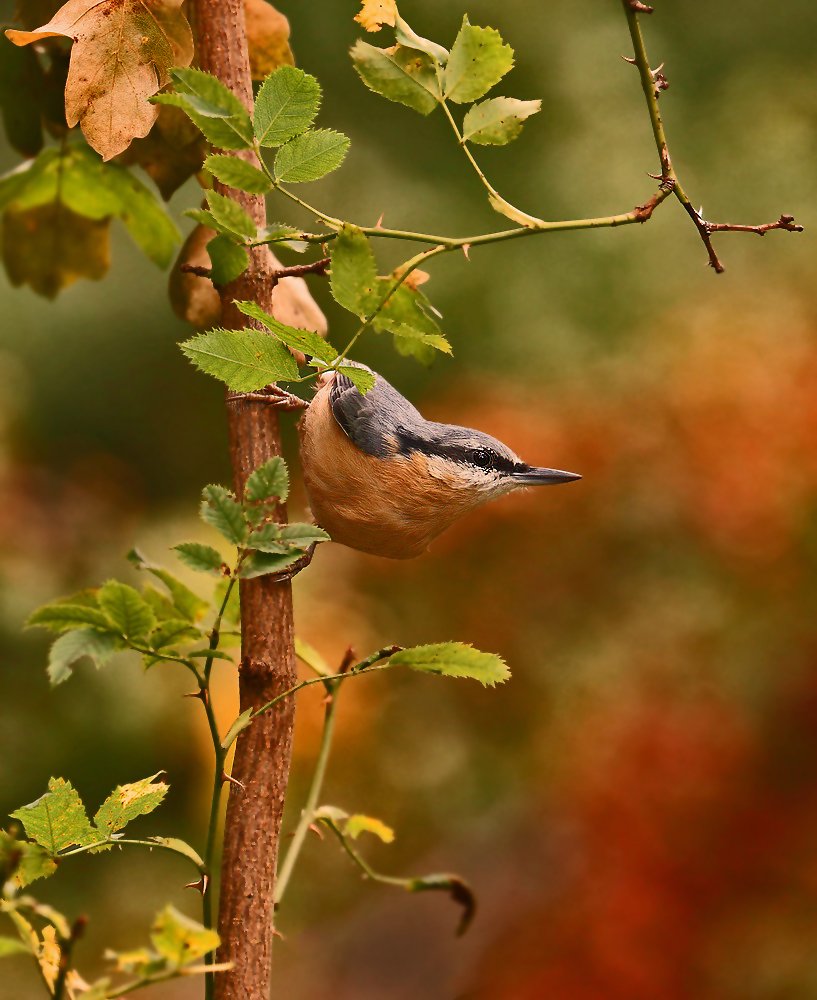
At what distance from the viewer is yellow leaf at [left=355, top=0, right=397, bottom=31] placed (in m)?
0.61

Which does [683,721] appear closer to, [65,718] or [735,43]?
[65,718]

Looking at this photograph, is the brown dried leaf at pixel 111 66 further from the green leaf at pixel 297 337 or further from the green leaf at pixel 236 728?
the green leaf at pixel 236 728

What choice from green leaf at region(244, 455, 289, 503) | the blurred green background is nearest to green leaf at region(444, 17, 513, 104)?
green leaf at region(244, 455, 289, 503)

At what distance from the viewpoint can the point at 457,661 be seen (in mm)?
554

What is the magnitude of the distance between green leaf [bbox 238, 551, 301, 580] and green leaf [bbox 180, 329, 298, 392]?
104mm

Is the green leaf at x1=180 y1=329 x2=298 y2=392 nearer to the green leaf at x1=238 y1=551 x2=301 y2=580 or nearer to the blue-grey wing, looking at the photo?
the green leaf at x1=238 y1=551 x2=301 y2=580

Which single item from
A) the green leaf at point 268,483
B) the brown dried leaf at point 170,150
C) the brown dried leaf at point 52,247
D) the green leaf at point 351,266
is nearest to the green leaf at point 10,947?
the green leaf at point 268,483

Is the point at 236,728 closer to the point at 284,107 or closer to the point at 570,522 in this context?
the point at 284,107

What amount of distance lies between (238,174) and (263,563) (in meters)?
0.24

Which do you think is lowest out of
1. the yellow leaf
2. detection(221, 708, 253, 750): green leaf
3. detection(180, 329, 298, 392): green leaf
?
detection(221, 708, 253, 750): green leaf

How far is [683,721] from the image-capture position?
7.50 ft

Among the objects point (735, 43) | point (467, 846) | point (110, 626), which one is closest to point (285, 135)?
point (110, 626)

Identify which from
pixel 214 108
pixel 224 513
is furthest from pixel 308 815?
pixel 214 108

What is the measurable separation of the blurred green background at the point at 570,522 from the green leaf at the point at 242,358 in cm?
145
